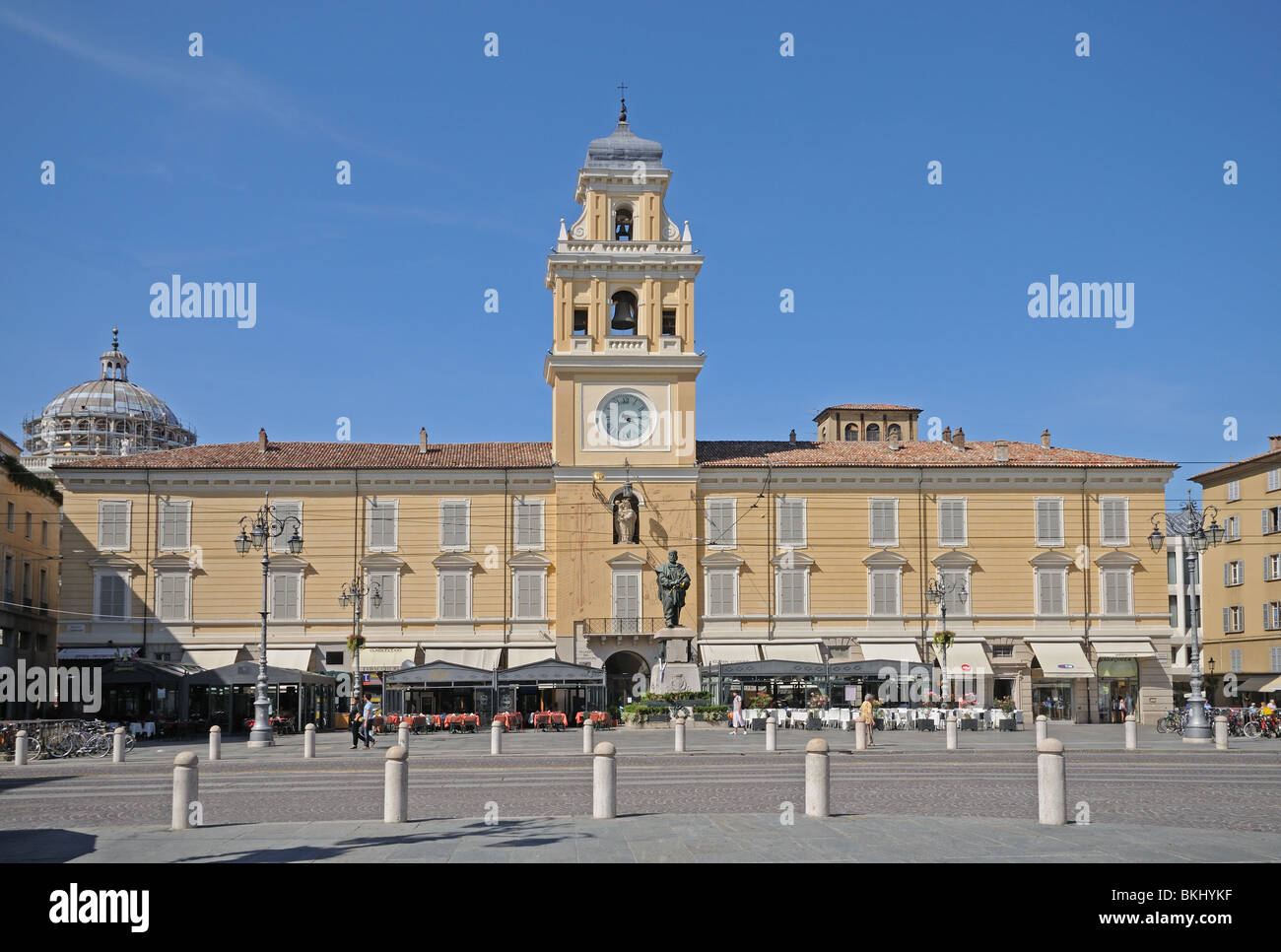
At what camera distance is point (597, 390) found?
5362 cm

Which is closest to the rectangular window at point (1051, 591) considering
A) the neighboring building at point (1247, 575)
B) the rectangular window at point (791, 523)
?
the neighboring building at point (1247, 575)

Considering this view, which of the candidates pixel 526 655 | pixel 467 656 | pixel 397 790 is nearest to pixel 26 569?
Answer: pixel 467 656

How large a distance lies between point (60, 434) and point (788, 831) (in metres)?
90.0

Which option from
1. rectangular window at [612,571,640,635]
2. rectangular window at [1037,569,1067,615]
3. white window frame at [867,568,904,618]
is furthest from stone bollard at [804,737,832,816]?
rectangular window at [1037,569,1067,615]

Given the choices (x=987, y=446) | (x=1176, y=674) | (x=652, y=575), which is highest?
(x=987, y=446)

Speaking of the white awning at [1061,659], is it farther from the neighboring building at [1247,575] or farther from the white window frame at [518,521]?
the white window frame at [518,521]

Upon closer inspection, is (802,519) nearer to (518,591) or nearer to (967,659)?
(967,659)

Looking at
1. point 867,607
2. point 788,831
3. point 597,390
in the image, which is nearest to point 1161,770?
point 788,831

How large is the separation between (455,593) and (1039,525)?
22779mm

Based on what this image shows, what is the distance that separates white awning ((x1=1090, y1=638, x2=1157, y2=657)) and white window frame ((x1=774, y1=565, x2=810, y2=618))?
11.1 m

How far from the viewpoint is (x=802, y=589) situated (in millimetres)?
53625

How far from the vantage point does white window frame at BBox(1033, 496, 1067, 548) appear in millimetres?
54062
